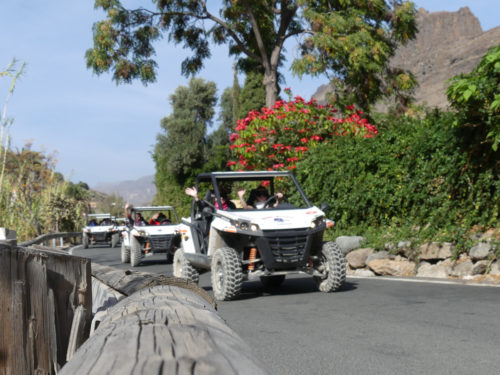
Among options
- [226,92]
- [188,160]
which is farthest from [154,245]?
[226,92]

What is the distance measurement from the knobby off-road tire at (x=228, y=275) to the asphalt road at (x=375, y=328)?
159 mm

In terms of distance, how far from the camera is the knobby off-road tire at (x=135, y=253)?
17969 mm

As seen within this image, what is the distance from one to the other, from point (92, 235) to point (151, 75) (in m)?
10.4

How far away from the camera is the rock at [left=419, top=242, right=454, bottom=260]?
36.2ft

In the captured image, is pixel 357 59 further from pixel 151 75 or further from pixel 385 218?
pixel 385 218

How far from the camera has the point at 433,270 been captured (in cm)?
1110

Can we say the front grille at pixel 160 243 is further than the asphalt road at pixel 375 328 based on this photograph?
Yes

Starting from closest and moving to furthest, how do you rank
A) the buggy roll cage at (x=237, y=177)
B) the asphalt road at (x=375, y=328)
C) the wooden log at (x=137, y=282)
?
the wooden log at (x=137, y=282) → the asphalt road at (x=375, y=328) → the buggy roll cage at (x=237, y=177)

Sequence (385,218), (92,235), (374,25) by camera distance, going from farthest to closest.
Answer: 1. (92,235)
2. (374,25)
3. (385,218)

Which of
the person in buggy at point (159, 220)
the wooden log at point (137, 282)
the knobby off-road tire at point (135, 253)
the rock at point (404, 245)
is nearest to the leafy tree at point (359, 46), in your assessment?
the person in buggy at point (159, 220)

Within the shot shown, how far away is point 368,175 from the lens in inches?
569

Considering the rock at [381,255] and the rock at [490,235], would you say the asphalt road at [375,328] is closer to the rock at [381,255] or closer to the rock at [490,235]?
the rock at [490,235]

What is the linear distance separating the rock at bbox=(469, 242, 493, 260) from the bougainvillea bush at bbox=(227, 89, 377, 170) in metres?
9.94

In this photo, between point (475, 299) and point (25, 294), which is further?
point (475, 299)
